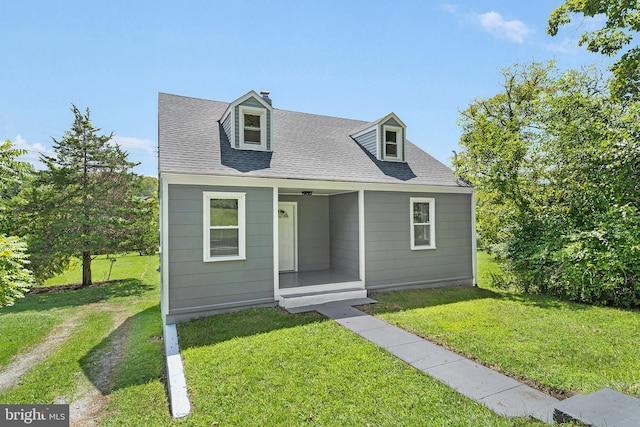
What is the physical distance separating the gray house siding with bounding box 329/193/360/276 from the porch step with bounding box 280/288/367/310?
28.2 inches

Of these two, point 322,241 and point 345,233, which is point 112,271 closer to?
point 322,241

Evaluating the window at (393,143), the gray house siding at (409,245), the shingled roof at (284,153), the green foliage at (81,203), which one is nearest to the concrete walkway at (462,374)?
the gray house siding at (409,245)

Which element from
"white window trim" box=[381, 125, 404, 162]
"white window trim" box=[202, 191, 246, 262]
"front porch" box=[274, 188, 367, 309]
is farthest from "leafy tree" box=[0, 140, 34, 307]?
"white window trim" box=[381, 125, 404, 162]

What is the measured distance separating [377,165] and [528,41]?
7.26 metres

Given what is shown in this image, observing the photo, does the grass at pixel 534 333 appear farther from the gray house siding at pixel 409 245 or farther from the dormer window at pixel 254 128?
the dormer window at pixel 254 128

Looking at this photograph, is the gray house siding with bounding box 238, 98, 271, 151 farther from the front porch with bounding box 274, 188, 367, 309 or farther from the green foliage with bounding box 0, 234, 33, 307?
the green foliage with bounding box 0, 234, 33, 307

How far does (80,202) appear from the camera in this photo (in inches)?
508

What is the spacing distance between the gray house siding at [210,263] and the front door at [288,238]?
8.47 ft

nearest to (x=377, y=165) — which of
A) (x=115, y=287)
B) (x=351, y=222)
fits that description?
(x=351, y=222)

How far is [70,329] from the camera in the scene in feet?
25.2

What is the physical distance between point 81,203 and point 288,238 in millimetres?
9263

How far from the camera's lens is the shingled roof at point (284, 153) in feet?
25.0

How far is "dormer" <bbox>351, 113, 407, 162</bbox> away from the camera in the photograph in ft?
34.1

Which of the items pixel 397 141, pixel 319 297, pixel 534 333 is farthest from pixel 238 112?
pixel 534 333
